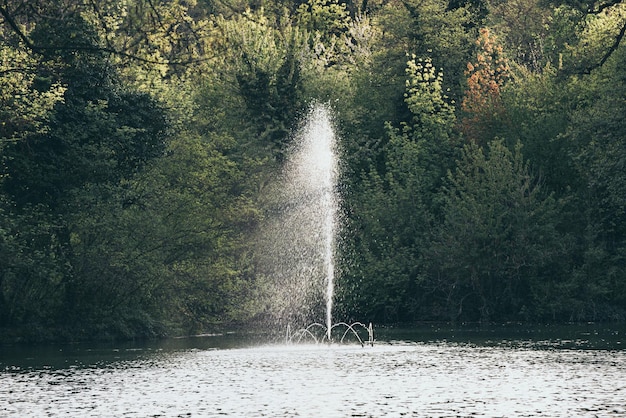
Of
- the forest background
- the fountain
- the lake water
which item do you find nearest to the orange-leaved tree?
the forest background

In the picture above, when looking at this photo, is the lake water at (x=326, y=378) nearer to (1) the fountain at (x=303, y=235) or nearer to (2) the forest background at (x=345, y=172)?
(2) the forest background at (x=345, y=172)

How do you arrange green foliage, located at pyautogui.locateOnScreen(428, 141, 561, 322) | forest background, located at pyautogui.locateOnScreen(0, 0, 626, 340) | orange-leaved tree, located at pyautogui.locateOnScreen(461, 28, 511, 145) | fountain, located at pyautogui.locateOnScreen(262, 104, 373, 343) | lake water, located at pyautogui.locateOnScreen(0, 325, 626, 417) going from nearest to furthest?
1. lake water, located at pyautogui.locateOnScreen(0, 325, 626, 417)
2. forest background, located at pyautogui.locateOnScreen(0, 0, 626, 340)
3. fountain, located at pyautogui.locateOnScreen(262, 104, 373, 343)
4. green foliage, located at pyautogui.locateOnScreen(428, 141, 561, 322)
5. orange-leaved tree, located at pyautogui.locateOnScreen(461, 28, 511, 145)

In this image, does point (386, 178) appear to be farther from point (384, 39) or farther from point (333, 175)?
point (384, 39)

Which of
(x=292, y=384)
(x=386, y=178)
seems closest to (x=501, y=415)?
(x=292, y=384)

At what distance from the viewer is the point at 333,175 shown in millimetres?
84000

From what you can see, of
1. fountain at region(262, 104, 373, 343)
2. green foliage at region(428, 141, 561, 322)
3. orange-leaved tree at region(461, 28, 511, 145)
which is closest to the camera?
fountain at region(262, 104, 373, 343)

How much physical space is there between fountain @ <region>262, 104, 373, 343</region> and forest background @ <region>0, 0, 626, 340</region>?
91 cm

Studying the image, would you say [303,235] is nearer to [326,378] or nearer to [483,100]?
[483,100]

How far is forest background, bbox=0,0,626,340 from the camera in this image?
61656 millimetres

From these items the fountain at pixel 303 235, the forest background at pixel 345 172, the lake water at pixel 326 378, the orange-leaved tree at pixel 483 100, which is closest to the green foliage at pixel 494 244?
the forest background at pixel 345 172

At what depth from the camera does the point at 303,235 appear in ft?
259

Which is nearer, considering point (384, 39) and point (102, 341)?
point (102, 341)

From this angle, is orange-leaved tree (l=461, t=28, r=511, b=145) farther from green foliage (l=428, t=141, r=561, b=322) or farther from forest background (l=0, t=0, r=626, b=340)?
green foliage (l=428, t=141, r=561, b=322)

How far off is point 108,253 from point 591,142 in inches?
1158
